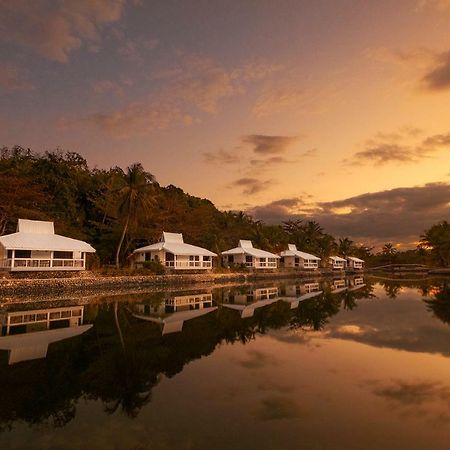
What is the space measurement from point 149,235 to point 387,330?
37.1 metres

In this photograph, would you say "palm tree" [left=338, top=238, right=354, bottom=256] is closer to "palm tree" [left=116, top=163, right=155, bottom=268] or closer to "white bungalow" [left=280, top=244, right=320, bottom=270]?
"white bungalow" [left=280, top=244, right=320, bottom=270]

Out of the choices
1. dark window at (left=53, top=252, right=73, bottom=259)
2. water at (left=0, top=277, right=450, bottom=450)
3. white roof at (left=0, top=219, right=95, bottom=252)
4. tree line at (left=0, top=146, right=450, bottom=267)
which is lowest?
water at (left=0, top=277, right=450, bottom=450)

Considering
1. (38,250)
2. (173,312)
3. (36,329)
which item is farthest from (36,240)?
(36,329)

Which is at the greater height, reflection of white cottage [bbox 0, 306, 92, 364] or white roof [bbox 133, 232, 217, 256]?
white roof [bbox 133, 232, 217, 256]

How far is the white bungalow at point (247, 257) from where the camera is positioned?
53.2 metres

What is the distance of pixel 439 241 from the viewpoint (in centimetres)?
8431

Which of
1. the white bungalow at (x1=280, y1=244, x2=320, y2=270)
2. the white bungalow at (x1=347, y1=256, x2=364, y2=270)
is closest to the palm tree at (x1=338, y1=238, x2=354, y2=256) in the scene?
the white bungalow at (x1=347, y1=256, x2=364, y2=270)

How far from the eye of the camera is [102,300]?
78.2 feet

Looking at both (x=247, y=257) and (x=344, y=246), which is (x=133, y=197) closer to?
(x=247, y=257)

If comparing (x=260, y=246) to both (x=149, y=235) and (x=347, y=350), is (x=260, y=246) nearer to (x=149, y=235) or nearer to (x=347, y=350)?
(x=149, y=235)

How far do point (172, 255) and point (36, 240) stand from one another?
52.8 feet

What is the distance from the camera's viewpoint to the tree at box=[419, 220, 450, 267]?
8288cm

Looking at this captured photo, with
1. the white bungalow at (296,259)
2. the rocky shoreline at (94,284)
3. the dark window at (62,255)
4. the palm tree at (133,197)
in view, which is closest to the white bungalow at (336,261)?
the white bungalow at (296,259)

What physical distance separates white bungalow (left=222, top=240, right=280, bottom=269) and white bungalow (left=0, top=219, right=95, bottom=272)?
25063 millimetres
